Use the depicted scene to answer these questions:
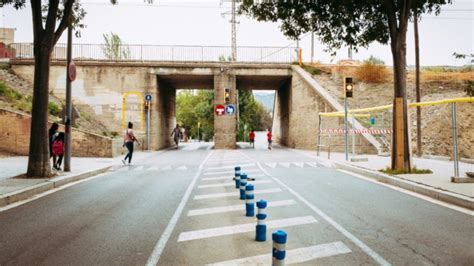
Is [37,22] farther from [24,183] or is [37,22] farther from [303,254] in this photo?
[303,254]

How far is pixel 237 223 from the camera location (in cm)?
656

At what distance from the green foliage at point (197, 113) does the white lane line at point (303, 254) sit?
56.2m

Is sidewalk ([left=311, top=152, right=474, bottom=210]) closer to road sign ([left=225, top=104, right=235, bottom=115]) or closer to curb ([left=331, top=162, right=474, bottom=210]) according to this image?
curb ([left=331, top=162, right=474, bottom=210])

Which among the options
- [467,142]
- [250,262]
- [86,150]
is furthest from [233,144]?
[250,262]

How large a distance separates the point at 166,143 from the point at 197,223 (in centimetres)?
2940

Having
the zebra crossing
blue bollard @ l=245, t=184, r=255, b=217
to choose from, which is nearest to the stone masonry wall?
the zebra crossing

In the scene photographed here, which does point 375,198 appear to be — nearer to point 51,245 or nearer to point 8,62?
point 51,245

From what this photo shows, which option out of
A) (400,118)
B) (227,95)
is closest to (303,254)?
(400,118)

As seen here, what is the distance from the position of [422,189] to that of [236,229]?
574cm

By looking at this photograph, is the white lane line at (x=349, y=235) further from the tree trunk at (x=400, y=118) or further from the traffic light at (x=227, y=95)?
the traffic light at (x=227, y=95)

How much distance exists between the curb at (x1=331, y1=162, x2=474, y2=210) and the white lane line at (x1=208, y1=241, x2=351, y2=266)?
Result: 4065 mm

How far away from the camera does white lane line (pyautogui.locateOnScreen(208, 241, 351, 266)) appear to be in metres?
4.58

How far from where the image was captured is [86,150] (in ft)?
69.4

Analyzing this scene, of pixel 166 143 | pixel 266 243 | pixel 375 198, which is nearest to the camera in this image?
pixel 266 243
